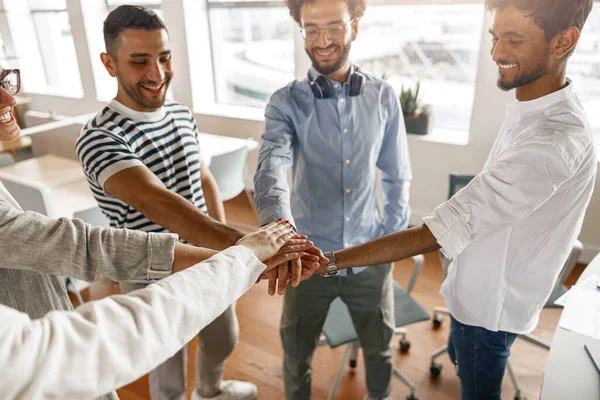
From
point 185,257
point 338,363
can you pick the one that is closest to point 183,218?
point 185,257

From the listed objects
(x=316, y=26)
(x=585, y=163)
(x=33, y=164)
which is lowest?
(x=33, y=164)

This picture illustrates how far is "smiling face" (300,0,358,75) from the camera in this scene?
1502 millimetres

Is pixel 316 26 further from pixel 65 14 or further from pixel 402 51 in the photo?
pixel 65 14

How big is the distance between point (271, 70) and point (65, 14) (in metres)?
3.15

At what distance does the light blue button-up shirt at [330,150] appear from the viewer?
5.26 ft

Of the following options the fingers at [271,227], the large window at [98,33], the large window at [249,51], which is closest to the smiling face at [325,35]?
the fingers at [271,227]

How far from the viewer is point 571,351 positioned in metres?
1.20

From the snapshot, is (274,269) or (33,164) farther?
(33,164)

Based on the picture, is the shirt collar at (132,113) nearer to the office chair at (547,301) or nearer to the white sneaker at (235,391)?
the white sneaker at (235,391)

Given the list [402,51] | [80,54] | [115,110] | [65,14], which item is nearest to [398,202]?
[115,110]

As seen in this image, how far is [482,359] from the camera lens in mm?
1396

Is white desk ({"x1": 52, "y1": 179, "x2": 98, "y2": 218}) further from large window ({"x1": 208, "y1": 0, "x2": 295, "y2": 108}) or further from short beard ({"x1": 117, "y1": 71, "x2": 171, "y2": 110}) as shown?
large window ({"x1": 208, "y1": 0, "x2": 295, "y2": 108})

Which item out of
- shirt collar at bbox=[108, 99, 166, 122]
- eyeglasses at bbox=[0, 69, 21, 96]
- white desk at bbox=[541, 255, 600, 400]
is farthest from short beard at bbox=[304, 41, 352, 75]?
white desk at bbox=[541, 255, 600, 400]

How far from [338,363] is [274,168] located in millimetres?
1324
